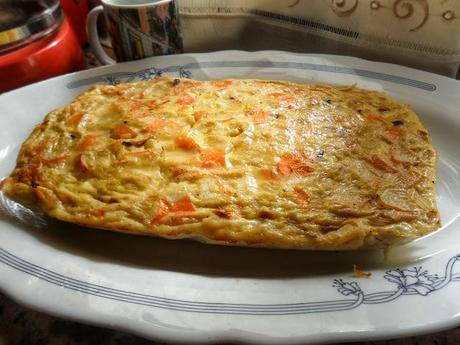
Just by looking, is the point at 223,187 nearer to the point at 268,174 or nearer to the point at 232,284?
the point at 268,174

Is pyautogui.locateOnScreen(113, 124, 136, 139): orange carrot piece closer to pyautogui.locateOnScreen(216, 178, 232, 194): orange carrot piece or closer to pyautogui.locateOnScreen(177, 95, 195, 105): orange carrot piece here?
pyautogui.locateOnScreen(177, 95, 195, 105): orange carrot piece

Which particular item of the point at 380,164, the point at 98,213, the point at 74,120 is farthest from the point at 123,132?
the point at 380,164

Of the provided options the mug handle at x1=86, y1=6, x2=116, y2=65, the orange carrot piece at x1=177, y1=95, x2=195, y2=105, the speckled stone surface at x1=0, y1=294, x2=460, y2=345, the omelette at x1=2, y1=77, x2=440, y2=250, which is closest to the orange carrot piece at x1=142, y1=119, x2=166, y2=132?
the omelette at x1=2, y1=77, x2=440, y2=250

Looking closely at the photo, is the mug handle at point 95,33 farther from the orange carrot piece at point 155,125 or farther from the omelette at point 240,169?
the orange carrot piece at point 155,125

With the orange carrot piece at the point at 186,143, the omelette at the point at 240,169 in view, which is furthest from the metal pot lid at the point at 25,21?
the orange carrot piece at the point at 186,143

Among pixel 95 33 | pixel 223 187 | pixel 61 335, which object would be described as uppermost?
pixel 95 33
